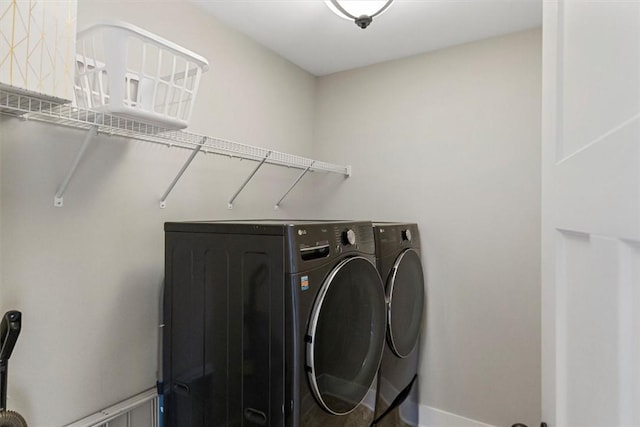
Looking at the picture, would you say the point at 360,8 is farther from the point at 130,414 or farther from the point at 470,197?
the point at 130,414

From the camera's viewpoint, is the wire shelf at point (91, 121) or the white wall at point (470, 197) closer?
the wire shelf at point (91, 121)

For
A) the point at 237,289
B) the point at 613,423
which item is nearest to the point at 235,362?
the point at 237,289

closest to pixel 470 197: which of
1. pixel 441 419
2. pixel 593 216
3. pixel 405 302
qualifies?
pixel 405 302

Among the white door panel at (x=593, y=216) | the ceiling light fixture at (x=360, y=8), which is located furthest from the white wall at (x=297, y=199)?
the white door panel at (x=593, y=216)

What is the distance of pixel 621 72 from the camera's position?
0.41 m

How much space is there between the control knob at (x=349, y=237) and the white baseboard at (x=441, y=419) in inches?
63.1

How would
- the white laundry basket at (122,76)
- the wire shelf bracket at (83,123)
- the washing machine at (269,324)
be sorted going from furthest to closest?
1. the washing machine at (269,324)
2. the white laundry basket at (122,76)
3. the wire shelf bracket at (83,123)

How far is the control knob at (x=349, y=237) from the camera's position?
158 cm

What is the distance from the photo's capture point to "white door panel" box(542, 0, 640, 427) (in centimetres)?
40

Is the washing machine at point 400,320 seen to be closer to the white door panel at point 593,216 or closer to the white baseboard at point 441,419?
the white baseboard at point 441,419

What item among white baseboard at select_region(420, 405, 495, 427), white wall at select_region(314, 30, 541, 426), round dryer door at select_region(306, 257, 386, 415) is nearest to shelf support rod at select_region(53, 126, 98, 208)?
round dryer door at select_region(306, 257, 386, 415)

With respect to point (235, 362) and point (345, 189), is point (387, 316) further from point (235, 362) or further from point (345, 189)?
point (345, 189)

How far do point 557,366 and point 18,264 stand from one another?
1675 mm

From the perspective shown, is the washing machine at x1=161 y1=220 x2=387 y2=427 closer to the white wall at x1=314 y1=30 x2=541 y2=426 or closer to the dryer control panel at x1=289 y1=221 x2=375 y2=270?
the dryer control panel at x1=289 y1=221 x2=375 y2=270
